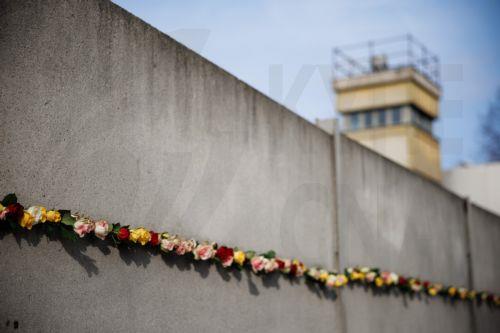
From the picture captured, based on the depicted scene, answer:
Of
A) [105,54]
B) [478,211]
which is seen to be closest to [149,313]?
[105,54]

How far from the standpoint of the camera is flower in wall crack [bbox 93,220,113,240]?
295 centimetres

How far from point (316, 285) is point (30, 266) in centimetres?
268

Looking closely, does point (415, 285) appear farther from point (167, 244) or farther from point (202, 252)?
point (167, 244)

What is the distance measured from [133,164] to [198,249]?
24.6 inches

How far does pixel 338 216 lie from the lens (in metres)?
5.34

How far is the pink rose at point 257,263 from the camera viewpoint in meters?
4.06

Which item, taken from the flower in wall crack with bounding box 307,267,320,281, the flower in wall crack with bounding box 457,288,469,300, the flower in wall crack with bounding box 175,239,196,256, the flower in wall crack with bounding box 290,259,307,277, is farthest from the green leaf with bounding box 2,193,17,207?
the flower in wall crack with bounding box 457,288,469,300

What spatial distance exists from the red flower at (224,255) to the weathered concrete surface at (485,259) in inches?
224

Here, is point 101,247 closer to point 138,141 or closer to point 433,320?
point 138,141

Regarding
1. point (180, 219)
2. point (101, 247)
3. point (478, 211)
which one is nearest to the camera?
point (101, 247)

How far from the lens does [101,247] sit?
9.98 ft

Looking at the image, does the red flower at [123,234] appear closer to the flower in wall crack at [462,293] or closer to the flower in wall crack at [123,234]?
the flower in wall crack at [123,234]

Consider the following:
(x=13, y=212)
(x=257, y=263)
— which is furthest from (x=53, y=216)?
(x=257, y=263)

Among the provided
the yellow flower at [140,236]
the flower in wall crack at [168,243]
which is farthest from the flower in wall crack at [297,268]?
the yellow flower at [140,236]
